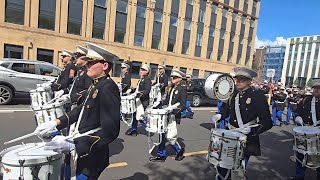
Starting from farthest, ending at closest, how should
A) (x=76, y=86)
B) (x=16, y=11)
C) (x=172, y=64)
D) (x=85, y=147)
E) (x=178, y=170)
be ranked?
1. (x=172, y=64)
2. (x=16, y=11)
3. (x=76, y=86)
4. (x=178, y=170)
5. (x=85, y=147)

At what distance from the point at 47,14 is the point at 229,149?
21.7 m

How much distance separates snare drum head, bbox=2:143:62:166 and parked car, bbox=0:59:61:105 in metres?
8.73

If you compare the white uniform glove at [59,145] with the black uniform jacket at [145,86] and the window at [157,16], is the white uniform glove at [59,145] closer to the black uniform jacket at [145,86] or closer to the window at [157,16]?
the black uniform jacket at [145,86]

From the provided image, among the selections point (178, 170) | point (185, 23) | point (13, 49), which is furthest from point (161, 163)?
point (185, 23)

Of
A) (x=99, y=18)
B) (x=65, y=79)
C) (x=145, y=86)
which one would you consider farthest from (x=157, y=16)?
(x=65, y=79)

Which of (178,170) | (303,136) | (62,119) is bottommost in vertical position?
(178,170)

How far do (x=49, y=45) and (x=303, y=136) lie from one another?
68.8 feet

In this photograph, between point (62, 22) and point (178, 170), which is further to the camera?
point (62, 22)

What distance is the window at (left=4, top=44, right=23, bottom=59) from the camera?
65.6 feet

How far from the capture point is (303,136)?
4629mm

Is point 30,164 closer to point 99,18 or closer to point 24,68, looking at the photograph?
point 24,68

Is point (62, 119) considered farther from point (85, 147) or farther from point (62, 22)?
point (62, 22)

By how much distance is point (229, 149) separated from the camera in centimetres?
342

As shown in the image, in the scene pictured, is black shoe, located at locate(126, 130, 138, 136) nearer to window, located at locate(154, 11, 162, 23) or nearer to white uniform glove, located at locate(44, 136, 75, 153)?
white uniform glove, located at locate(44, 136, 75, 153)
